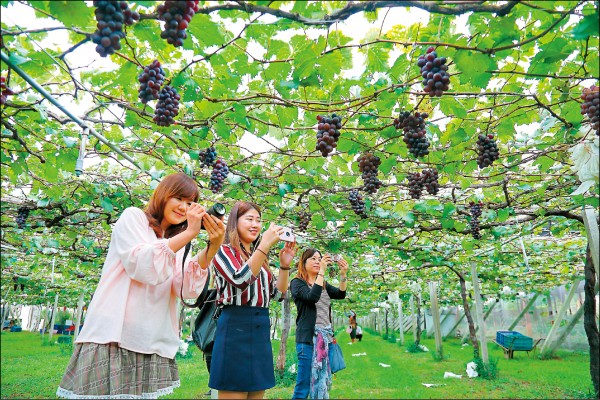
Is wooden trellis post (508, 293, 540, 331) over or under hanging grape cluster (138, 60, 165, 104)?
under

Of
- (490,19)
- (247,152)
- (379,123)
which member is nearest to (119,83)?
(247,152)

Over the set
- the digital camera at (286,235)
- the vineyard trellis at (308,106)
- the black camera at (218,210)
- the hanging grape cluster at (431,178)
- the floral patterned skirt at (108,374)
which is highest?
the vineyard trellis at (308,106)

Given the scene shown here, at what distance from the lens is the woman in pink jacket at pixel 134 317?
1.62 meters

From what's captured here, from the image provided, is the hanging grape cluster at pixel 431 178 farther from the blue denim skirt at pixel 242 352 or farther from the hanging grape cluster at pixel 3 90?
the hanging grape cluster at pixel 3 90

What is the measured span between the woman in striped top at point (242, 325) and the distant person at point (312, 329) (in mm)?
1581

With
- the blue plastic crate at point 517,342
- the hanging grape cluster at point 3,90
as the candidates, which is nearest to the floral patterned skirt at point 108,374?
the hanging grape cluster at point 3,90

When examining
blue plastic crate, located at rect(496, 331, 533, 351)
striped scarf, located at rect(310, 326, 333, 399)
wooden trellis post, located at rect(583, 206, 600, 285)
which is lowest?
blue plastic crate, located at rect(496, 331, 533, 351)

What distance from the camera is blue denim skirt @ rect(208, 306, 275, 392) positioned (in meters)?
2.21

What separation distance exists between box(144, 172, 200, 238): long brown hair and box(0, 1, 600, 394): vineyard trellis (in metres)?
0.64

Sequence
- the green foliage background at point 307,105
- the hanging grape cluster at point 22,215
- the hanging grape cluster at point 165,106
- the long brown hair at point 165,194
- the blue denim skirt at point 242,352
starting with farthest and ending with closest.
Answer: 1. the hanging grape cluster at point 22,215
2. the hanging grape cluster at point 165,106
3. the blue denim skirt at point 242,352
4. the green foliage background at point 307,105
5. the long brown hair at point 165,194

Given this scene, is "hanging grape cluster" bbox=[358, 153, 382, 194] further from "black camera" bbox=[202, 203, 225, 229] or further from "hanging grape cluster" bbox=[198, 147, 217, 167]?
"black camera" bbox=[202, 203, 225, 229]

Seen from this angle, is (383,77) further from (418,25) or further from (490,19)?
(490,19)

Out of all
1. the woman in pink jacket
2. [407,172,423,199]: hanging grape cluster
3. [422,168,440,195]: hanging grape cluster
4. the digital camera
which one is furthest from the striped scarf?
the woman in pink jacket

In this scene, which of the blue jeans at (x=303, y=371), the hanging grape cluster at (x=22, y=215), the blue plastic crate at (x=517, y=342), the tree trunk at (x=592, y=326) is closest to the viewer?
the blue jeans at (x=303, y=371)
